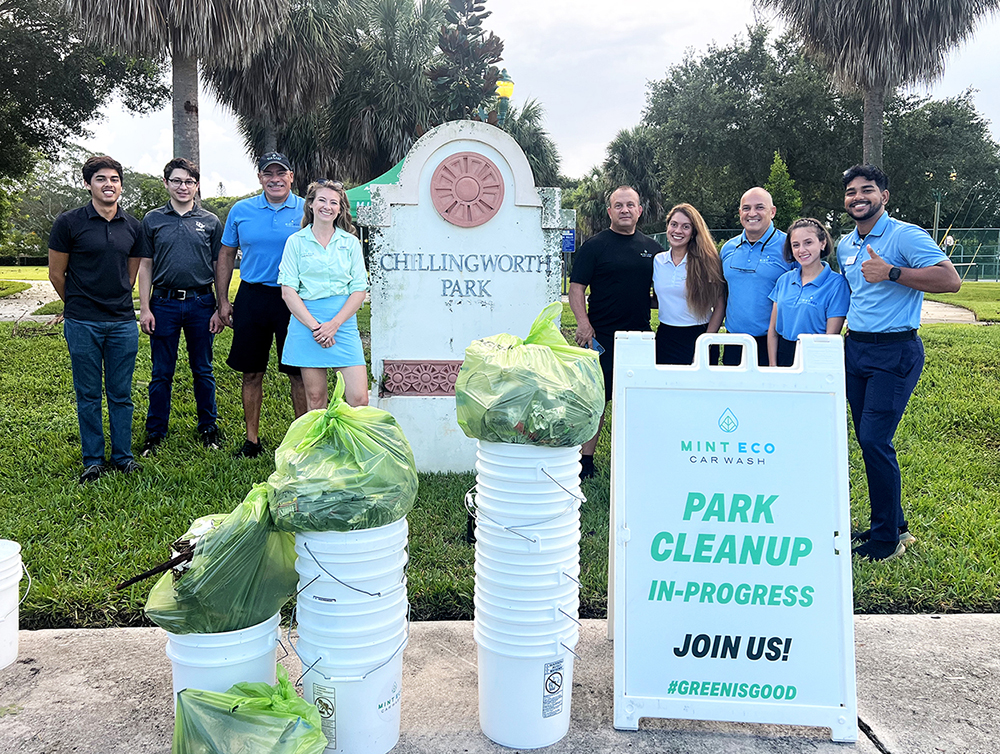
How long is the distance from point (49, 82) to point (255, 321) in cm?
1595

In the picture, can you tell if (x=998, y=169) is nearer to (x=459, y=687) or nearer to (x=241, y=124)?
(x=241, y=124)

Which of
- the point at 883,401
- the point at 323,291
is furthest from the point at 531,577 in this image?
the point at 323,291

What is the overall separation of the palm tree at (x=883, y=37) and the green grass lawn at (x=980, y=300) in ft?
12.3

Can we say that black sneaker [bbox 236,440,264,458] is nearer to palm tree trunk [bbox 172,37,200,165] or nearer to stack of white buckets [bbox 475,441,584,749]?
stack of white buckets [bbox 475,441,584,749]

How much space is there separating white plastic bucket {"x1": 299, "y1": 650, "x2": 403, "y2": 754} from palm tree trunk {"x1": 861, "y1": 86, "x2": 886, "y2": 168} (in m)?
15.1

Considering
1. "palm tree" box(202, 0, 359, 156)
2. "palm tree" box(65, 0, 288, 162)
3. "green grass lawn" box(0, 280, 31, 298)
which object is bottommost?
"green grass lawn" box(0, 280, 31, 298)

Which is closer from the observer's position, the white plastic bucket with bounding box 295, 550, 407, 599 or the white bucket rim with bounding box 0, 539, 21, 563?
the white plastic bucket with bounding box 295, 550, 407, 599

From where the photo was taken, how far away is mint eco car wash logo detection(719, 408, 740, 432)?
2.64 metres

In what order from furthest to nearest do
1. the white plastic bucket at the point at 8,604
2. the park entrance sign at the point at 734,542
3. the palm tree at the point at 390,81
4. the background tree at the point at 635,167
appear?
the background tree at the point at 635,167 < the palm tree at the point at 390,81 < the white plastic bucket at the point at 8,604 < the park entrance sign at the point at 734,542

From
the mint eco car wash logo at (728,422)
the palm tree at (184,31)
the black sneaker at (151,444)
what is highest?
the palm tree at (184,31)

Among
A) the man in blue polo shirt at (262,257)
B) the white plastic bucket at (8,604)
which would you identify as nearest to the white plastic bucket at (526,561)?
the white plastic bucket at (8,604)

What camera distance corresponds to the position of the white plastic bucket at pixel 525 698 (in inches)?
97.1

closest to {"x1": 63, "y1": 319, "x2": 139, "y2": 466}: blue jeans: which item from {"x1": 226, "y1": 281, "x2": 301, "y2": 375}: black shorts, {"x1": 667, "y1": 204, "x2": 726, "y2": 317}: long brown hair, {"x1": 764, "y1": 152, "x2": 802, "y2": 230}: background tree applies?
{"x1": 226, "y1": 281, "x2": 301, "y2": 375}: black shorts

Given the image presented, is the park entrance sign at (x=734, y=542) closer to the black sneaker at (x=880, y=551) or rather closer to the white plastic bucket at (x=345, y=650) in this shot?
the white plastic bucket at (x=345, y=650)
